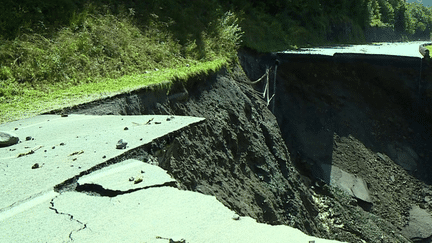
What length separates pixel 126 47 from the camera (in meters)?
9.09

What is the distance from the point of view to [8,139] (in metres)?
4.37

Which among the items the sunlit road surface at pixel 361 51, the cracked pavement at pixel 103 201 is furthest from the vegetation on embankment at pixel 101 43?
the cracked pavement at pixel 103 201

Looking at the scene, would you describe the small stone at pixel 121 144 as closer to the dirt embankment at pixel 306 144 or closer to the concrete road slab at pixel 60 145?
the concrete road slab at pixel 60 145

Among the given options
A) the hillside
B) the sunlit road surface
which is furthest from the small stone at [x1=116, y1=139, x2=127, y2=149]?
the sunlit road surface

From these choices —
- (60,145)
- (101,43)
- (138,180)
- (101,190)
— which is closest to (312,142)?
(101,43)

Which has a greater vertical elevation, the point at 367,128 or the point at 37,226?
the point at 37,226

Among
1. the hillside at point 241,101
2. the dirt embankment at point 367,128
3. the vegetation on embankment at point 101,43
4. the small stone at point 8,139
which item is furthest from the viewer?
the dirt embankment at point 367,128

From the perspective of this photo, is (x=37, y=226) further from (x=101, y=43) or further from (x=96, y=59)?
(x=101, y=43)

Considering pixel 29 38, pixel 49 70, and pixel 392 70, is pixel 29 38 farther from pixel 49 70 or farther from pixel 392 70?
pixel 392 70

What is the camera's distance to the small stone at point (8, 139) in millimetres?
4363

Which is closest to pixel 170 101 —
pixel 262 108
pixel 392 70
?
pixel 262 108

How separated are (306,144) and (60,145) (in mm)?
9902

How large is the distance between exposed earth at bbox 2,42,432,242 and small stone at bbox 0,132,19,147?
4.51 feet

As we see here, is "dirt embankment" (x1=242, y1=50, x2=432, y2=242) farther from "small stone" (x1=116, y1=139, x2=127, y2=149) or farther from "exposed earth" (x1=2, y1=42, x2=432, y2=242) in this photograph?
"small stone" (x1=116, y1=139, x2=127, y2=149)
